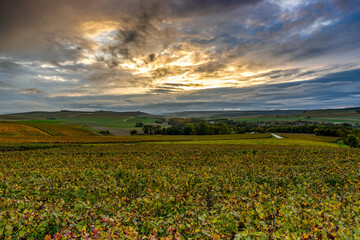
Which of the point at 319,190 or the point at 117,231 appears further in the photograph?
the point at 319,190

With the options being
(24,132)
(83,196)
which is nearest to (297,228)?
(83,196)

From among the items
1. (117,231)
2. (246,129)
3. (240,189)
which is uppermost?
(117,231)

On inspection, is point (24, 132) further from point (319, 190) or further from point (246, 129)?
point (246, 129)

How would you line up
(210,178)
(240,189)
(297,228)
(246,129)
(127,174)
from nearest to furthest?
(297,228)
(240,189)
(210,178)
(127,174)
(246,129)

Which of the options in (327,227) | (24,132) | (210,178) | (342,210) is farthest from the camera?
(24,132)

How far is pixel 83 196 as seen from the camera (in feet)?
32.4

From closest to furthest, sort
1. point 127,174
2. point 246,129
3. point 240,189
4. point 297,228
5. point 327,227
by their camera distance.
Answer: point 327,227 → point 297,228 → point 240,189 → point 127,174 → point 246,129

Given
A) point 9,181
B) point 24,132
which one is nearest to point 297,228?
point 9,181

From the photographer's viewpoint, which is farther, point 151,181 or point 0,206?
point 151,181

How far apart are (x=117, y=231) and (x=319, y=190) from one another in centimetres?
1090

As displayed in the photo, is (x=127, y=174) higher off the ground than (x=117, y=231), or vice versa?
(x=117, y=231)

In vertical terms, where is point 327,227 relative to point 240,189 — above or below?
above

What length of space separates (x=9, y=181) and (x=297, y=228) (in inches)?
600

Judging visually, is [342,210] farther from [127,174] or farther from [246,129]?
[246,129]
